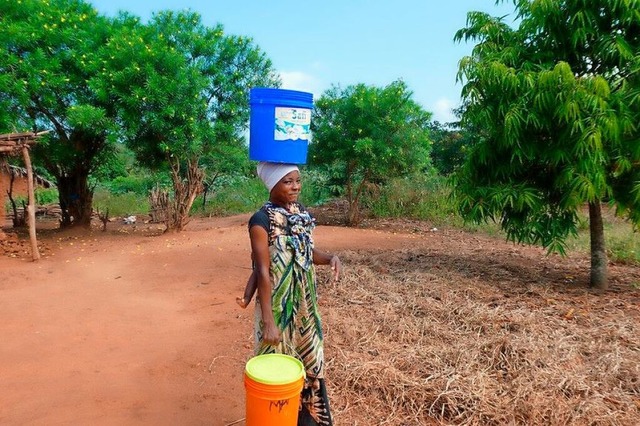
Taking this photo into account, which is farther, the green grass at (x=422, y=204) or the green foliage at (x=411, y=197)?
the green foliage at (x=411, y=197)

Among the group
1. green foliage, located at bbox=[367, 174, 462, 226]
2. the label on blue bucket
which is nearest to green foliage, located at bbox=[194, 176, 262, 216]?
green foliage, located at bbox=[367, 174, 462, 226]

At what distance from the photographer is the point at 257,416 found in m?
1.78

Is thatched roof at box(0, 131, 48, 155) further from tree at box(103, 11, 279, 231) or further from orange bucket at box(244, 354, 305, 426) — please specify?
orange bucket at box(244, 354, 305, 426)

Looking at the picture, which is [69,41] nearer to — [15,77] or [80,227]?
[15,77]

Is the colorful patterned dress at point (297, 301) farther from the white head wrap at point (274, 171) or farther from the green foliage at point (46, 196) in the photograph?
the green foliage at point (46, 196)

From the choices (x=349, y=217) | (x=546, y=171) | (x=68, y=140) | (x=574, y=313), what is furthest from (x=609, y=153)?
(x=68, y=140)

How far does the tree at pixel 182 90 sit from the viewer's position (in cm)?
784

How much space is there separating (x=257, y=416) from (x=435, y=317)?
2.49 meters

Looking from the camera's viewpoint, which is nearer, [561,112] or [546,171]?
[561,112]

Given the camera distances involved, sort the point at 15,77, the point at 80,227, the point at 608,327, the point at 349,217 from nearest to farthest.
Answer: the point at 608,327 → the point at 15,77 → the point at 80,227 → the point at 349,217

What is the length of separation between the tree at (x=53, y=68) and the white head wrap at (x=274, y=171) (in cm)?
671

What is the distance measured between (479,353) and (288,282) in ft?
5.75

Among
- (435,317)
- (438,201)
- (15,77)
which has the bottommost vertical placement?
(435,317)

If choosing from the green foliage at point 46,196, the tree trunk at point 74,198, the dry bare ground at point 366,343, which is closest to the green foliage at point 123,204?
the green foliage at point 46,196
